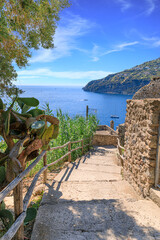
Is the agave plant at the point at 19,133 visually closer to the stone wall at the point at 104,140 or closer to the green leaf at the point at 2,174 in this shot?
the green leaf at the point at 2,174

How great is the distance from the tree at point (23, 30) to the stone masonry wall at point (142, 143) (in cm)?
318

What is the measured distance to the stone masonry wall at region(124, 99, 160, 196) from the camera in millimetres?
2992

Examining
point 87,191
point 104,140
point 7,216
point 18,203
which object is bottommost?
point 104,140

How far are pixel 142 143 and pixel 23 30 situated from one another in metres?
4.33

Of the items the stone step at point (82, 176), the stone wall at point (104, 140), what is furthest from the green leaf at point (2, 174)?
the stone wall at point (104, 140)

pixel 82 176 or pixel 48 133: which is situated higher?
pixel 48 133

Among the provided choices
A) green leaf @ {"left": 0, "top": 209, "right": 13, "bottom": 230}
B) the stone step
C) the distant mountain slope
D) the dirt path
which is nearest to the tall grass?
the stone step

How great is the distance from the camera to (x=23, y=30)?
4879 mm

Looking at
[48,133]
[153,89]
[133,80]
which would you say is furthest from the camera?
[133,80]

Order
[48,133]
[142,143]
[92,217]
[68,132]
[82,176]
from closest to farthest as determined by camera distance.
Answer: [48,133], [92,217], [142,143], [82,176], [68,132]

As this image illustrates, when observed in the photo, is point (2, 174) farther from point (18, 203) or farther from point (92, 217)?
point (92, 217)

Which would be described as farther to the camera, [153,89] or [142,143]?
[153,89]

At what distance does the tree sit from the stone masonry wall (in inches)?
125

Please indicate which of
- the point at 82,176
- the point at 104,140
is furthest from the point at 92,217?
Result: the point at 104,140
